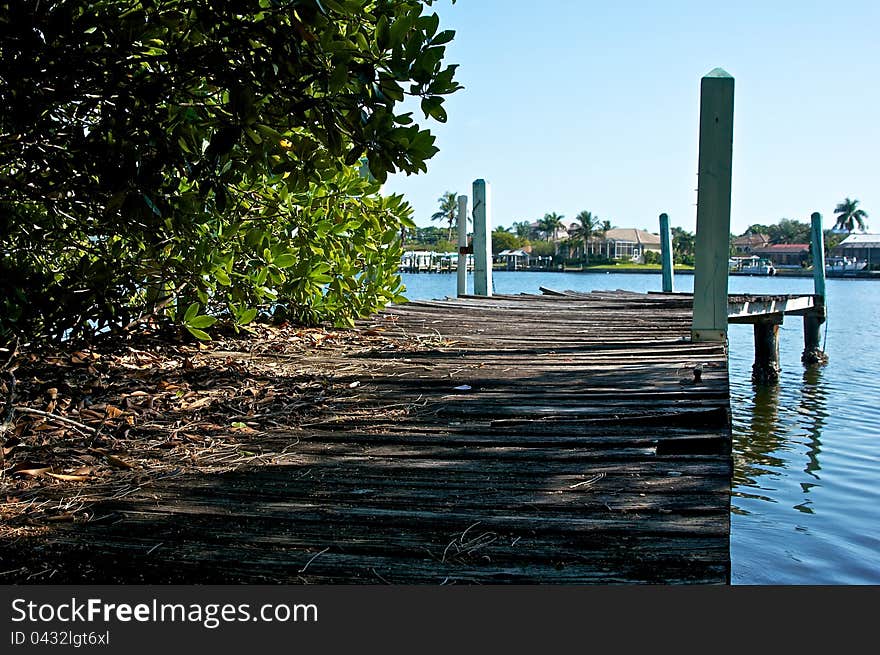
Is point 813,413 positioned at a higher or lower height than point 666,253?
lower

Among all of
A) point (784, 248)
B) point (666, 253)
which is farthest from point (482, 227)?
point (784, 248)

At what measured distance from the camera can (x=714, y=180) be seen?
596 cm

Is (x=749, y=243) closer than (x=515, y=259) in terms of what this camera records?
No

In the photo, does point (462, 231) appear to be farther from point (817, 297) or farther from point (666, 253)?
point (817, 297)

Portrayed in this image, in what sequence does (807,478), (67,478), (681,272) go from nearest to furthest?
(67,478)
(807,478)
(681,272)

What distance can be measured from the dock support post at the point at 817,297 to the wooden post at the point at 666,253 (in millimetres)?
3317

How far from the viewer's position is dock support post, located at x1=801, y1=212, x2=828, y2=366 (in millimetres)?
18780

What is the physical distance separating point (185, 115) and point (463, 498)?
86.3 inches

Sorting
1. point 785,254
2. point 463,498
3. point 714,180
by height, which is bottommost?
point 463,498

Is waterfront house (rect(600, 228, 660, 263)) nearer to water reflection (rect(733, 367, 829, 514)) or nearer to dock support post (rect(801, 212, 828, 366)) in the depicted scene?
dock support post (rect(801, 212, 828, 366))

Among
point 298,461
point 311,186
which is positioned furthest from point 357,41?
point 311,186

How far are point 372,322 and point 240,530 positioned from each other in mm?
5555

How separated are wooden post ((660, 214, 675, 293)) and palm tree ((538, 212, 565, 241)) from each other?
145 meters

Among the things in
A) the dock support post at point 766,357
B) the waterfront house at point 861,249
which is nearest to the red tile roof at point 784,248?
the waterfront house at point 861,249
